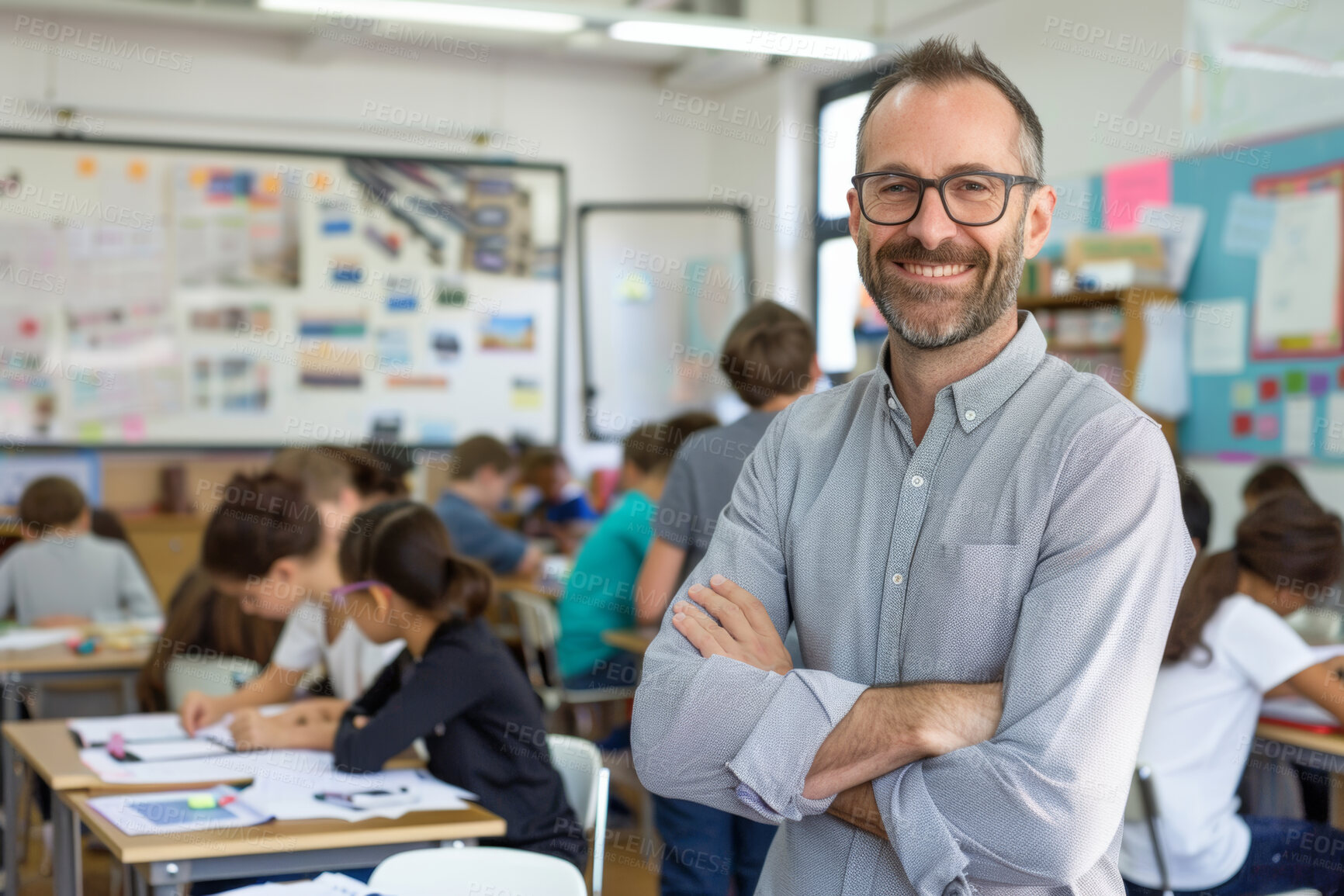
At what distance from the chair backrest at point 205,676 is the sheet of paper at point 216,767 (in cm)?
61

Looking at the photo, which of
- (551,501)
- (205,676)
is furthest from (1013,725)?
(551,501)

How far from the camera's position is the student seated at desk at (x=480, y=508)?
212 inches

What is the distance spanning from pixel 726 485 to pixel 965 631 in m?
1.55

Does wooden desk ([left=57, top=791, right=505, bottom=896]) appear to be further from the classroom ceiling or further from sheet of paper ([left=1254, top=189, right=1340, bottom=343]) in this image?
the classroom ceiling

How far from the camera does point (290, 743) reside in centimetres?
279

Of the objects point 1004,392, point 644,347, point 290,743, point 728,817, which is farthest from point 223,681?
point 644,347

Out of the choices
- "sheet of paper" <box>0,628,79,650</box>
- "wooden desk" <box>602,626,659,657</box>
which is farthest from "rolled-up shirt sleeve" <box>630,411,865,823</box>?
"sheet of paper" <box>0,628,79,650</box>

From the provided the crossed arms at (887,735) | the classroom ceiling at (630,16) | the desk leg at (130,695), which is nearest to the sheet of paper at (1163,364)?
the classroom ceiling at (630,16)

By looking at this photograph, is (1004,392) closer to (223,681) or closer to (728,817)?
(728,817)

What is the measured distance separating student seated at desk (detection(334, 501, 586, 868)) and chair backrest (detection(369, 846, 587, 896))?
20.0 inches

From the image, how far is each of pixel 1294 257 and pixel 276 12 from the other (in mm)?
5350

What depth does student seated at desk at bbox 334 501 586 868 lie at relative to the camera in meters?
2.52

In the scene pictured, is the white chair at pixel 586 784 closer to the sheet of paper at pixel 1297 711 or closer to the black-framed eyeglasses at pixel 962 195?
the black-framed eyeglasses at pixel 962 195

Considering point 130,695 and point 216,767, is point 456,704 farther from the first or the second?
point 130,695
